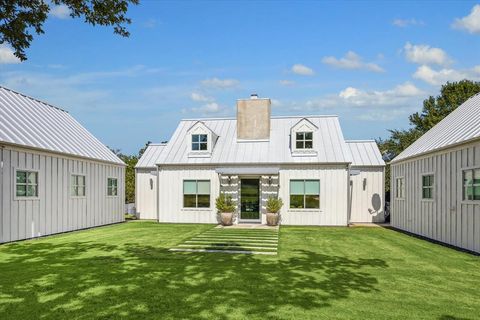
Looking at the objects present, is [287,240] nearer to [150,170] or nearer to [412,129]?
[150,170]

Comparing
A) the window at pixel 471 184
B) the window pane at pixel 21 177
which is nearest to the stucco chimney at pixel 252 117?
the window pane at pixel 21 177

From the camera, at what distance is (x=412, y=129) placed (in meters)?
36.6

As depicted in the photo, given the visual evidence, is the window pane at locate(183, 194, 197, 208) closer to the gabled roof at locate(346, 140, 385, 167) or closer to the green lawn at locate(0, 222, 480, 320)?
the green lawn at locate(0, 222, 480, 320)

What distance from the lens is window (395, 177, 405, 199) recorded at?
18.7 m

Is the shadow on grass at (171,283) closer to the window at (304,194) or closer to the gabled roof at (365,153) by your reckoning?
the window at (304,194)

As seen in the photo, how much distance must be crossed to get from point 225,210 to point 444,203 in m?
9.96

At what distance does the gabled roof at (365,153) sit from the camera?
22484 millimetres

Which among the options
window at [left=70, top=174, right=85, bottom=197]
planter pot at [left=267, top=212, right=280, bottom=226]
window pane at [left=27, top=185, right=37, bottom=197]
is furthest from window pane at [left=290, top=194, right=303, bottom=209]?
window pane at [left=27, top=185, right=37, bottom=197]

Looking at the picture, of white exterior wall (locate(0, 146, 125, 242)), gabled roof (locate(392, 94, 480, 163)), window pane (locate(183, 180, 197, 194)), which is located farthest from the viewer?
window pane (locate(183, 180, 197, 194))

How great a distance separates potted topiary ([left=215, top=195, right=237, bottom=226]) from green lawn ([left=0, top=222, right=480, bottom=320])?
6.82 metres

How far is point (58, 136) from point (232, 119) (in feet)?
33.8

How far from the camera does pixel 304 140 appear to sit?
20500 mm

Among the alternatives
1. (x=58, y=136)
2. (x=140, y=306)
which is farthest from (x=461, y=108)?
(x=58, y=136)

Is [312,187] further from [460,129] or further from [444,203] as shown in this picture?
[460,129]
